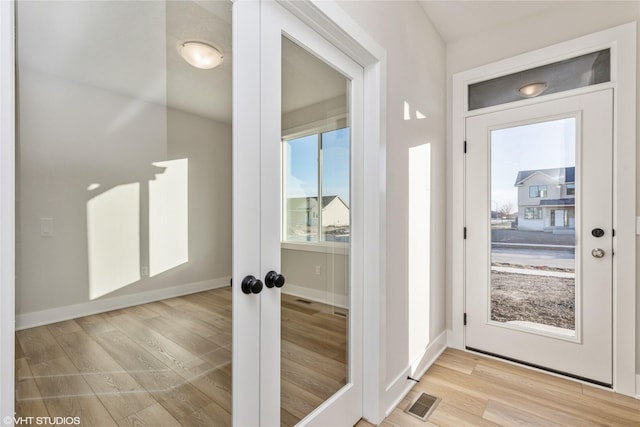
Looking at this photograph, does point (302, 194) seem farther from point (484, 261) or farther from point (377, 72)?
point (484, 261)

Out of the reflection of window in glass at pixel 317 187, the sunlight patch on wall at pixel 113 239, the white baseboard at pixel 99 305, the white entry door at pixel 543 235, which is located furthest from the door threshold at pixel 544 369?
the sunlight patch on wall at pixel 113 239

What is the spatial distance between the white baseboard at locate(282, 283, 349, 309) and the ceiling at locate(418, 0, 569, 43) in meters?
2.32

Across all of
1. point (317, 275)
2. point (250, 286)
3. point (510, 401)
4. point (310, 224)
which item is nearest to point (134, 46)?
point (250, 286)

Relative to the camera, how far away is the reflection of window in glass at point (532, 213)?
7.72 feet

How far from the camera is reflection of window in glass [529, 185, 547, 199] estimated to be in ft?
7.66

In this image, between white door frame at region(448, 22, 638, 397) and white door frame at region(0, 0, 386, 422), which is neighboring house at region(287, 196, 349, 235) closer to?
white door frame at region(0, 0, 386, 422)

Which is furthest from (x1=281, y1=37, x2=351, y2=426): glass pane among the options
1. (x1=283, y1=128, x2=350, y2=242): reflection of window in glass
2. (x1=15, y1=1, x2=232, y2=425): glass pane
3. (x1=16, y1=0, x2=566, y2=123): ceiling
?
(x1=15, y1=1, x2=232, y2=425): glass pane

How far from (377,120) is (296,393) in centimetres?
150

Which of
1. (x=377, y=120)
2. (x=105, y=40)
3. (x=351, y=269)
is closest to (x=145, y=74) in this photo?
(x=105, y=40)

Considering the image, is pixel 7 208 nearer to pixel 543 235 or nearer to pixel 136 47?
pixel 136 47

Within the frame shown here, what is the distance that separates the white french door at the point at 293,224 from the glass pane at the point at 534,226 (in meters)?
1.57

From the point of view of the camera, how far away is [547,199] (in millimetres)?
2320

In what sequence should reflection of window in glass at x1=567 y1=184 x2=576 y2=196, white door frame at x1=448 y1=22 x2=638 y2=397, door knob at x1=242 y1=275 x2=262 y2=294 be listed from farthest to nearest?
1. reflection of window in glass at x1=567 y1=184 x2=576 y2=196
2. white door frame at x1=448 y1=22 x2=638 y2=397
3. door knob at x1=242 y1=275 x2=262 y2=294

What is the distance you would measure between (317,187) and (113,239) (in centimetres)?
93
